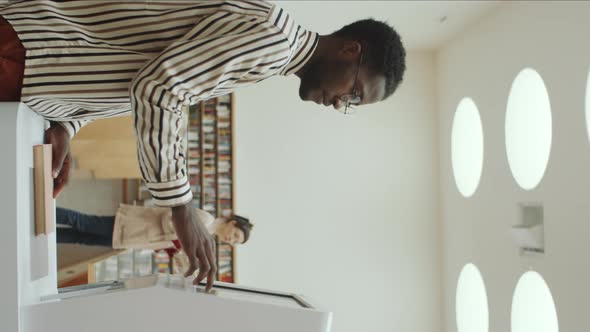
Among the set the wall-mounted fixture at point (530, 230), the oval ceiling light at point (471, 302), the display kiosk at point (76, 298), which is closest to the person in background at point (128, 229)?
the wall-mounted fixture at point (530, 230)

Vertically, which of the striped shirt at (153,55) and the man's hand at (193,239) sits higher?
the striped shirt at (153,55)

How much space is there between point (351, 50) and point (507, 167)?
4.01 metres

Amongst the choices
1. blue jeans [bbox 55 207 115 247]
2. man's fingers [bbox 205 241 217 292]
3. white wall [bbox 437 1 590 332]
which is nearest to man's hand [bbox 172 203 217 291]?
man's fingers [bbox 205 241 217 292]

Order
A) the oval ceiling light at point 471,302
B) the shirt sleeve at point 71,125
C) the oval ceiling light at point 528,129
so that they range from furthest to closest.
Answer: the oval ceiling light at point 471,302 → the oval ceiling light at point 528,129 → the shirt sleeve at point 71,125

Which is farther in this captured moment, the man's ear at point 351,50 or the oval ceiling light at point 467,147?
the oval ceiling light at point 467,147

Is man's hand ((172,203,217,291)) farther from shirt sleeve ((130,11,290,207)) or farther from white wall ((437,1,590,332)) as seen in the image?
white wall ((437,1,590,332))

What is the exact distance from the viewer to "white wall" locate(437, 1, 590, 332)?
3.94m

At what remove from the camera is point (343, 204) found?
6.67 m

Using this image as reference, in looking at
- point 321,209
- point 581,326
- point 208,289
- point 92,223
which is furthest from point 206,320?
point 321,209

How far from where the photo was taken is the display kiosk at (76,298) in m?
1.24

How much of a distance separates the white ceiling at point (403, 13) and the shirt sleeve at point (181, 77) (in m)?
4.19

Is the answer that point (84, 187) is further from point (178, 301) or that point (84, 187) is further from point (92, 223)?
point (178, 301)

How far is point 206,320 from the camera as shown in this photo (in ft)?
4.53

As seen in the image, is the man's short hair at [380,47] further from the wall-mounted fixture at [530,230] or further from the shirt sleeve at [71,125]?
the wall-mounted fixture at [530,230]
